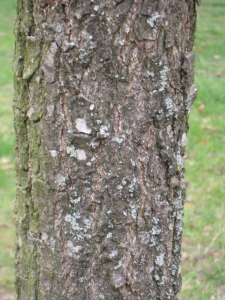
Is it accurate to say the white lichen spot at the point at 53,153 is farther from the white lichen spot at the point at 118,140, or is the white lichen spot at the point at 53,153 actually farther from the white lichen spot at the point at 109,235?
the white lichen spot at the point at 109,235

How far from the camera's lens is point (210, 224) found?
3.67 meters

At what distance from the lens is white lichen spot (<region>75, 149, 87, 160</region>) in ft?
5.34

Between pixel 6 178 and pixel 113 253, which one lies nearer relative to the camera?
pixel 113 253

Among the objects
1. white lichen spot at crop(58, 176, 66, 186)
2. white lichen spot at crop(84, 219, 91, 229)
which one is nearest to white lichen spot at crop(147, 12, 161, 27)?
white lichen spot at crop(58, 176, 66, 186)

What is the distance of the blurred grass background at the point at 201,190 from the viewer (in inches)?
126

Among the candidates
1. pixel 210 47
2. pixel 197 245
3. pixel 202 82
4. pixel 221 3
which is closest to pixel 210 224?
pixel 197 245

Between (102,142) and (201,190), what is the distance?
270 cm

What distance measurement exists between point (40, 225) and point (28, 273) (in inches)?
11.1

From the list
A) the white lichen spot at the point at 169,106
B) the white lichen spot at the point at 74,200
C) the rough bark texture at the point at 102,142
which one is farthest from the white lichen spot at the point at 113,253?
the white lichen spot at the point at 169,106

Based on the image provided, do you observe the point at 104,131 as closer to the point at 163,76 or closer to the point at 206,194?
the point at 163,76

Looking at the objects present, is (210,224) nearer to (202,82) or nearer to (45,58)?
(45,58)

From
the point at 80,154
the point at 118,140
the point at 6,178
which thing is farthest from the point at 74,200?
the point at 6,178

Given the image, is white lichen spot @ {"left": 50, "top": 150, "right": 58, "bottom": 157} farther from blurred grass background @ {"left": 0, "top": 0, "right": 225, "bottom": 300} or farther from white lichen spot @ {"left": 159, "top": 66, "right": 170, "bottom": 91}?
blurred grass background @ {"left": 0, "top": 0, "right": 225, "bottom": 300}

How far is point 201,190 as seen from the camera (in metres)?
4.13
